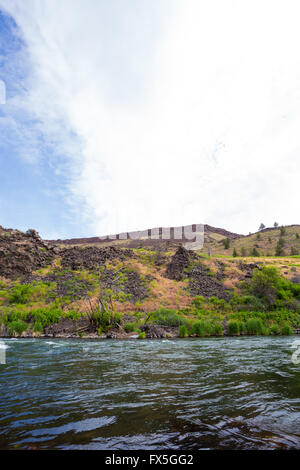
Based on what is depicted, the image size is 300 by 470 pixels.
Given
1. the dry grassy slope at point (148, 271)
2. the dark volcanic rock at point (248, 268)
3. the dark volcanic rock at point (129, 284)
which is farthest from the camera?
the dark volcanic rock at point (248, 268)

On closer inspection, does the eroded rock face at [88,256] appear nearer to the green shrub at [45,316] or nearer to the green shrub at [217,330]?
the green shrub at [45,316]

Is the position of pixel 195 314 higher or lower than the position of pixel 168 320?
lower

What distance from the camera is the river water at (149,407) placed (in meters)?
3.59

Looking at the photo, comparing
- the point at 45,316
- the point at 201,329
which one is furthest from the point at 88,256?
the point at 201,329

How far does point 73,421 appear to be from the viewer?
430cm

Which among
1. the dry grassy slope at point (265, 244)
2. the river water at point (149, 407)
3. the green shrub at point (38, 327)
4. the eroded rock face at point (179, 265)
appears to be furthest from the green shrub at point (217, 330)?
the dry grassy slope at point (265, 244)

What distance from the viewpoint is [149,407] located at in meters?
5.04

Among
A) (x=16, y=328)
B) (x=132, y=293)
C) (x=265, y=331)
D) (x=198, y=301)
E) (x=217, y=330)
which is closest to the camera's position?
(x=16, y=328)

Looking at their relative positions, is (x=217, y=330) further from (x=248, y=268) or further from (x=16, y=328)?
(x=248, y=268)

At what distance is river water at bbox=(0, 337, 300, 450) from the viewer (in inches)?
141

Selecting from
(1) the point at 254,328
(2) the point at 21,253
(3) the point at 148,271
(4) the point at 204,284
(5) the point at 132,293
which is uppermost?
(2) the point at 21,253

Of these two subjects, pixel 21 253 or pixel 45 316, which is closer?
pixel 45 316
